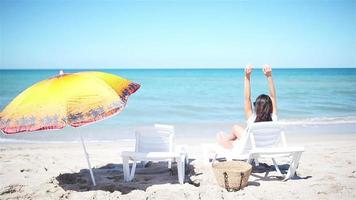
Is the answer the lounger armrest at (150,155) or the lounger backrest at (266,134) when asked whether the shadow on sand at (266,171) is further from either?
the lounger armrest at (150,155)

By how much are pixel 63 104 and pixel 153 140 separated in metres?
1.80

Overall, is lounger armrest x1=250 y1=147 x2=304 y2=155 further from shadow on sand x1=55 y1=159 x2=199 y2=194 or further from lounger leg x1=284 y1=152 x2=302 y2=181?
shadow on sand x1=55 y1=159 x2=199 y2=194

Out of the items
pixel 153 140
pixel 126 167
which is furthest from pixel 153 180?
pixel 153 140

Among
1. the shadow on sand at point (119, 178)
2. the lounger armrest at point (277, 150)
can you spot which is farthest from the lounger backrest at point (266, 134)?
the shadow on sand at point (119, 178)

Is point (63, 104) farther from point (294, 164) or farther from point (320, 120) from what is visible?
point (320, 120)

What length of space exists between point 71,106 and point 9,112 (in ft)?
3.01

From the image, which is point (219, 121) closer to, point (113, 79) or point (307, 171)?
point (307, 171)

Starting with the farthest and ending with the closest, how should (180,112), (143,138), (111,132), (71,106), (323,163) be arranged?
1. (180,112)
2. (111,132)
3. (323,163)
4. (143,138)
5. (71,106)

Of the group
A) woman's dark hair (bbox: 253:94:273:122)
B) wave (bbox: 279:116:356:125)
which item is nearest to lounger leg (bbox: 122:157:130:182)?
woman's dark hair (bbox: 253:94:273:122)

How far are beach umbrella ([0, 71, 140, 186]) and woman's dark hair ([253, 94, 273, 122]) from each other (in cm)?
204

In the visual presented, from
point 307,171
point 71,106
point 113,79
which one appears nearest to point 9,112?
point 71,106

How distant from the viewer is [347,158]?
7.49m

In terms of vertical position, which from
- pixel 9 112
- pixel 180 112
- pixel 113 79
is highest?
pixel 113 79

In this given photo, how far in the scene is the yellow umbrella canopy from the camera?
454 cm
